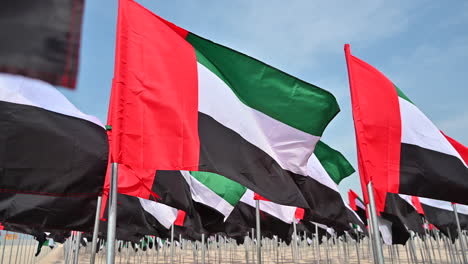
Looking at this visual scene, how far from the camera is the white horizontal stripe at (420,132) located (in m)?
6.46

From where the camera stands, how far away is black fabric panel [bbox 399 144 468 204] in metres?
6.11

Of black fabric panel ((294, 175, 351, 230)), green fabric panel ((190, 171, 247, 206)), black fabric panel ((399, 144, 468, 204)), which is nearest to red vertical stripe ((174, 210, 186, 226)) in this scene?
green fabric panel ((190, 171, 247, 206))

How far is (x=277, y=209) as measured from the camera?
1328cm

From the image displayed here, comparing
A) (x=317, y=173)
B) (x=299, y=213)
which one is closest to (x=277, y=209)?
(x=299, y=213)

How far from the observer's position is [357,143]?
6059mm

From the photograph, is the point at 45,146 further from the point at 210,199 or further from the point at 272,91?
the point at 210,199

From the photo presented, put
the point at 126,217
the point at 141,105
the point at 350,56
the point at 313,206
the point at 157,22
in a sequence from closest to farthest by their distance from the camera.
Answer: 1. the point at 141,105
2. the point at 157,22
3. the point at 350,56
4. the point at 313,206
5. the point at 126,217

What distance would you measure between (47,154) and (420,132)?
5.69 meters

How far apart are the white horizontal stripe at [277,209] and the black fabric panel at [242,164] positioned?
7.20 meters

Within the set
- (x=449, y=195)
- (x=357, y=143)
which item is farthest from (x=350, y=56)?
(x=449, y=195)

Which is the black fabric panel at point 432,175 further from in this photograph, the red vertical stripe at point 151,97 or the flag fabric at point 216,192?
the flag fabric at point 216,192

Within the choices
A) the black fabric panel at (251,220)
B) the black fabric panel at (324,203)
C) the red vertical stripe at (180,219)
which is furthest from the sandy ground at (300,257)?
the black fabric panel at (324,203)

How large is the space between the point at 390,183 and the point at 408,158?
23.0 inches

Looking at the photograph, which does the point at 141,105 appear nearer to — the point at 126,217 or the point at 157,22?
the point at 157,22
